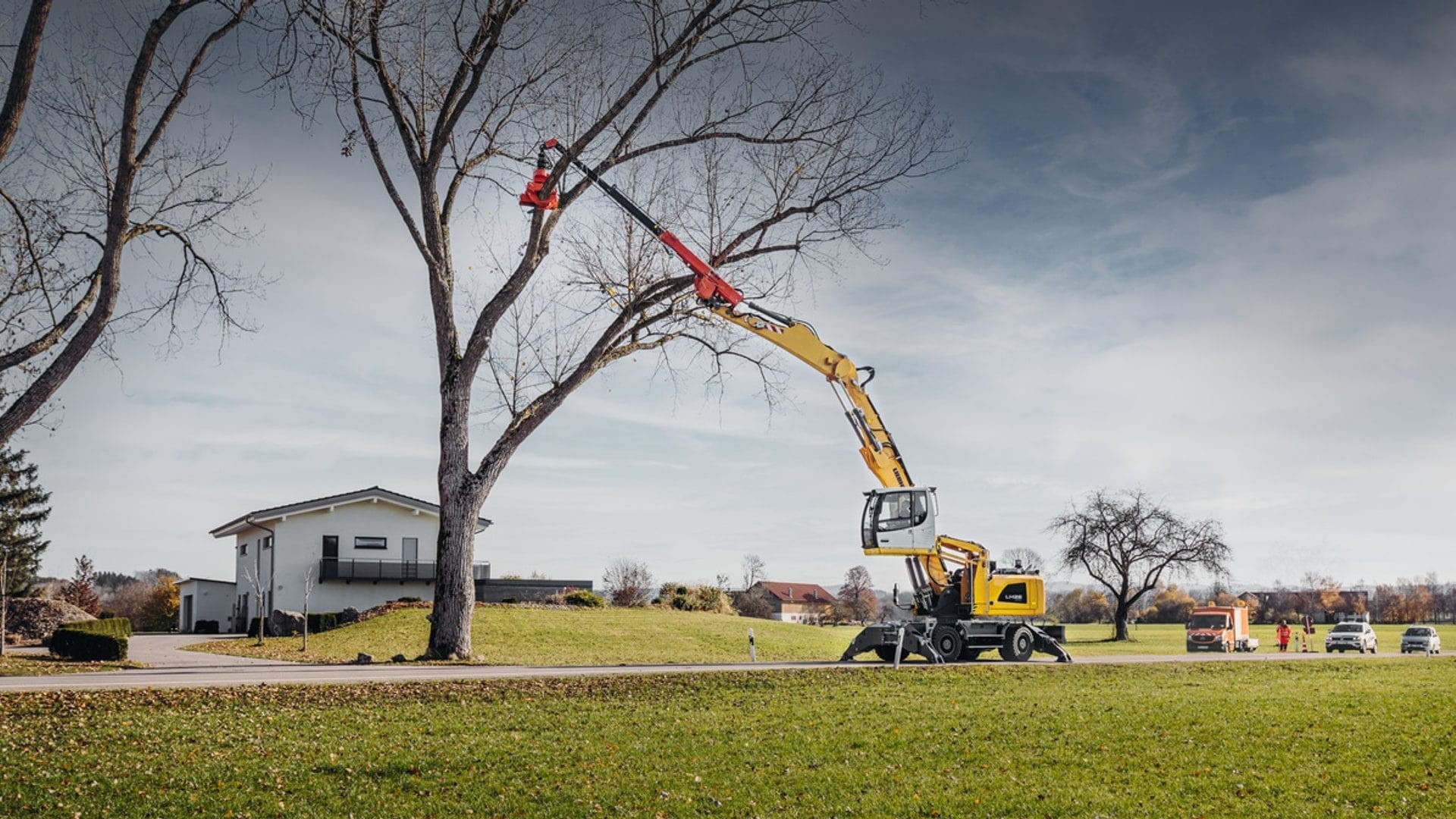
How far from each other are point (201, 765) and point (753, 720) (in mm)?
6674

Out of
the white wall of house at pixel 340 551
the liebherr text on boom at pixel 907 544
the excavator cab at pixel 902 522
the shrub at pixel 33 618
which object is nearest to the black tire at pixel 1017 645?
the liebherr text on boom at pixel 907 544

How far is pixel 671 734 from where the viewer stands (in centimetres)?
1312

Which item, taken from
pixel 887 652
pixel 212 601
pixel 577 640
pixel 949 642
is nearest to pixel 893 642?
pixel 887 652

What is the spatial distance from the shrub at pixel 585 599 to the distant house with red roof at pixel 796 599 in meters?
64.7

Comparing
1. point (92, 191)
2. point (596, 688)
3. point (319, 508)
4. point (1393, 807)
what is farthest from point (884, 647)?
point (319, 508)

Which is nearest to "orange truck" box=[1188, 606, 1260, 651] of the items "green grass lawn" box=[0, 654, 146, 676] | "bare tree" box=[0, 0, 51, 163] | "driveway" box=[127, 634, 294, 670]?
"driveway" box=[127, 634, 294, 670]

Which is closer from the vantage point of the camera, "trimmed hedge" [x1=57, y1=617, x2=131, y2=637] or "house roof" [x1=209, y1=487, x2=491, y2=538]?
"trimmed hedge" [x1=57, y1=617, x2=131, y2=637]

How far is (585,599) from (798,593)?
87.9 metres

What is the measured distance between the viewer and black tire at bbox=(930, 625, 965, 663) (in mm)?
23938

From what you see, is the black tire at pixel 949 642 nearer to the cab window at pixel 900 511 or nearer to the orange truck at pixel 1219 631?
the cab window at pixel 900 511

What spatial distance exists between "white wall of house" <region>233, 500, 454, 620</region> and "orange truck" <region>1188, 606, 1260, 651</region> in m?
30.7

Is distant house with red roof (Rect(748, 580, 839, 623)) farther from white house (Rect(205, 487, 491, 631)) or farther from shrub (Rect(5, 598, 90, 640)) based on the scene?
shrub (Rect(5, 598, 90, 640))

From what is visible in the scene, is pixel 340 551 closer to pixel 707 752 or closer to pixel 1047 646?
pixel 1047 646

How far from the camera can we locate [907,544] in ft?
76.2
